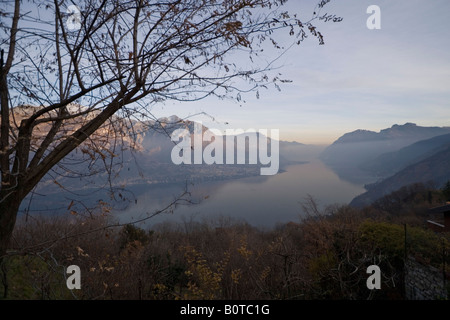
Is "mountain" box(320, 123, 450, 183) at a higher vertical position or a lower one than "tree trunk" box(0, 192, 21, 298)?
higher

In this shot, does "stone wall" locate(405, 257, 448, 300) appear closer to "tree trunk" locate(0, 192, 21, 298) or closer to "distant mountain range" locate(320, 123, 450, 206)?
"tree trunk" locate(0, 192, 21, 298)

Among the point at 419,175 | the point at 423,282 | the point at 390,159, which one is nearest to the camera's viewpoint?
the point at 423,282

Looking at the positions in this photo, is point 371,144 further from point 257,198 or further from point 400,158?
point 257,198

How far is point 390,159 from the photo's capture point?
121 meters

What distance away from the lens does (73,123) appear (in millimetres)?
2357

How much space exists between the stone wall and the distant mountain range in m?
44.6

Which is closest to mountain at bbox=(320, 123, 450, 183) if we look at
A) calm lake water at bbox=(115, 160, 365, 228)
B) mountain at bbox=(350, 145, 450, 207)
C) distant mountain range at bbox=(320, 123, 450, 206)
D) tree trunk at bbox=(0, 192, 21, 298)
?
distant mountain range at bbox=(320, 123, 450, 206)

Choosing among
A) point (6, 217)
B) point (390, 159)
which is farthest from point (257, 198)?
point (390, 159)

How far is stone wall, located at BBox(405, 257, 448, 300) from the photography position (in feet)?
17.3

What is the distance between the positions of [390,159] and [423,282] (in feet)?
456

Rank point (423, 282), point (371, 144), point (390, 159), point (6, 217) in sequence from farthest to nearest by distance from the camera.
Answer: point (371, 144), point (390, 159), point (423, 282), point (6, 217)

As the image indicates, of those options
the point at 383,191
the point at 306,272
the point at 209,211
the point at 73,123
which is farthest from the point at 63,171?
the point at 383,191

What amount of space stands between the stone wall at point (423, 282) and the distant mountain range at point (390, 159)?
44.6 m

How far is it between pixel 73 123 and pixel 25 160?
54 cm
